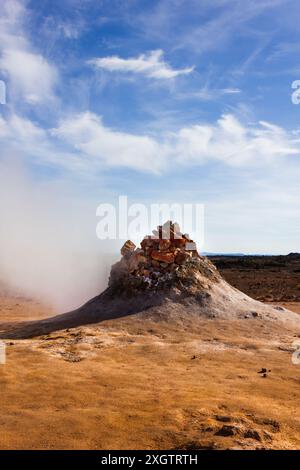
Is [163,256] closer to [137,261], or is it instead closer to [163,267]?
[163,267]

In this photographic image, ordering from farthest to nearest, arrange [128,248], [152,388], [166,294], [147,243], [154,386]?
[128,248] < [147,243] < [166,294] < [154,386] < [152,388]

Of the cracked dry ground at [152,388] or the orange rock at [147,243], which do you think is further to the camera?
the orange rock at [147,243]

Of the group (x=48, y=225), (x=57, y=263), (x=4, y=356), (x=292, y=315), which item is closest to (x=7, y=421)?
(x=4, y=356)

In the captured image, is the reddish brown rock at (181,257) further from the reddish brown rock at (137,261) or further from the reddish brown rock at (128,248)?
→ the reddish brown rock at (128,248)

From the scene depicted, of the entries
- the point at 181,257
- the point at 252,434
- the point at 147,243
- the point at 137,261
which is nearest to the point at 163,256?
the point at 181,257

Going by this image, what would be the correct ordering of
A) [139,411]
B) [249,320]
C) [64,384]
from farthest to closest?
[249,320], [64,384], [139,411]

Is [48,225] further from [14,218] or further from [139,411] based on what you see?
[139,411]

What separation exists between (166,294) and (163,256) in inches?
46.9

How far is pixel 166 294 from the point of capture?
11.6m

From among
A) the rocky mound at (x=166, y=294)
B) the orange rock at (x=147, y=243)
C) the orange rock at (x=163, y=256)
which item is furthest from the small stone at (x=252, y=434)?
the orange rock at (x=147, y=243)

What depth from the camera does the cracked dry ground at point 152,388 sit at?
179 inches

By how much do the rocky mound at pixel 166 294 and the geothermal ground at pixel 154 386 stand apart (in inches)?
12.7
